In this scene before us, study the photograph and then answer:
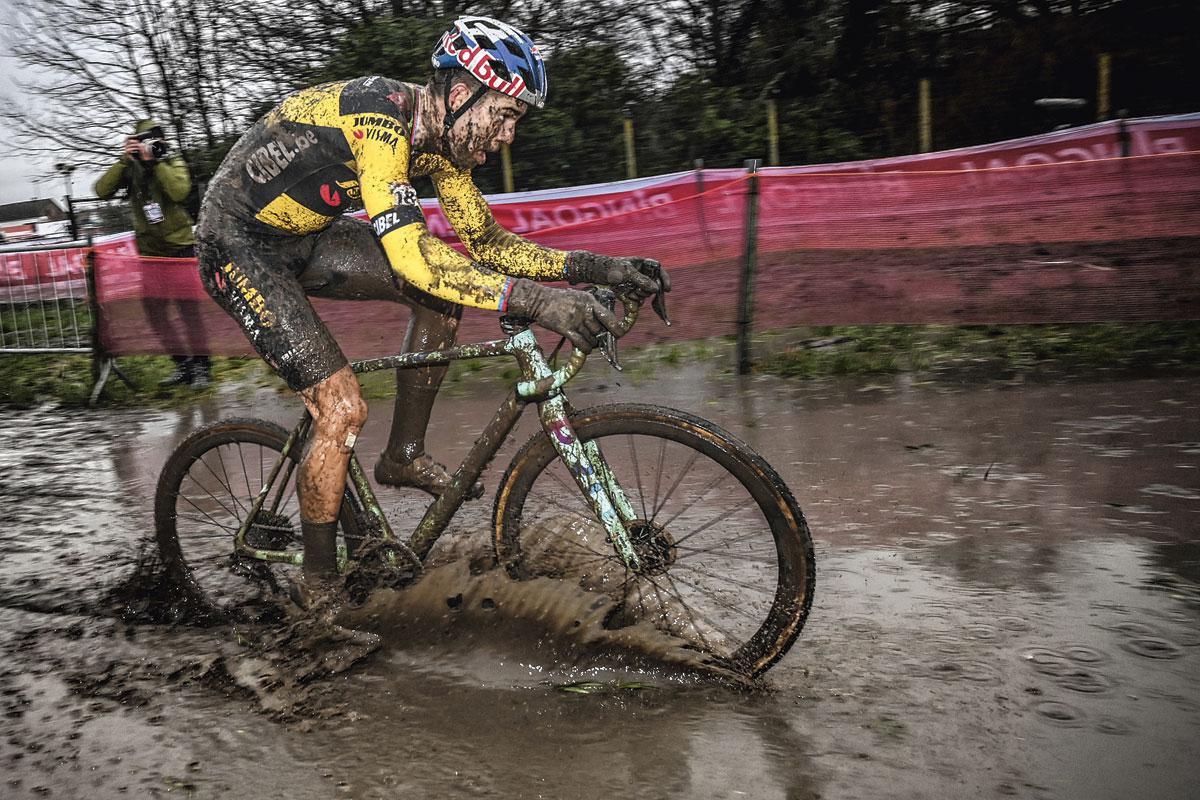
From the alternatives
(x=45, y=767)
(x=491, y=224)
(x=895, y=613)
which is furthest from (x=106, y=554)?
(x=895, y=613)

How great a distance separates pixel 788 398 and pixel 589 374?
176cm

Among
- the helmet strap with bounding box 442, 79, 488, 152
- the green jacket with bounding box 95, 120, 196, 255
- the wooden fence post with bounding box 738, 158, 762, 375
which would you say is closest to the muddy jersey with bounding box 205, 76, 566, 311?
the helmet strap with bounding box 442, 79, 488, 152

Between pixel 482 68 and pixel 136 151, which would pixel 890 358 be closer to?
pixel 482 68

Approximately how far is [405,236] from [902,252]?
491 centimetres

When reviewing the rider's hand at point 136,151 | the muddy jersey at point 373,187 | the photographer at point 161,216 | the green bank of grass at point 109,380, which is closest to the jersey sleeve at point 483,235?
the muddy jersey at point 373,187

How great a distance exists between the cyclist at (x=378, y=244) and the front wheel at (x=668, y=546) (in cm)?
29

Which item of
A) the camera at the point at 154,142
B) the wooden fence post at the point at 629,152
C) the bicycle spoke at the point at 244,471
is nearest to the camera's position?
the bicycle spoke at the point at 244,471

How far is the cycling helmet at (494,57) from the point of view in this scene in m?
2.96

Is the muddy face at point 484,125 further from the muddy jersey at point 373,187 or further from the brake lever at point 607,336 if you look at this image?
the brake lever at point 607,336

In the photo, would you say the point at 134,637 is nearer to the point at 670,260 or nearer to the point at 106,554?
the point at 106,554

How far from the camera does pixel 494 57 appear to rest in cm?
296

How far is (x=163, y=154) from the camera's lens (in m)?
8.60

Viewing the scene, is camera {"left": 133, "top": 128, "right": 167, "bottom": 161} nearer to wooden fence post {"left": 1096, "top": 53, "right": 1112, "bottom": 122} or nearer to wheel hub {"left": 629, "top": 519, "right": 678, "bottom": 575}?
A: wheel hub {"left": 629, "top": 519, "right": 678, "bottom": 575}

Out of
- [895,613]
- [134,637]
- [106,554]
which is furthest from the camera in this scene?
[106,554]
